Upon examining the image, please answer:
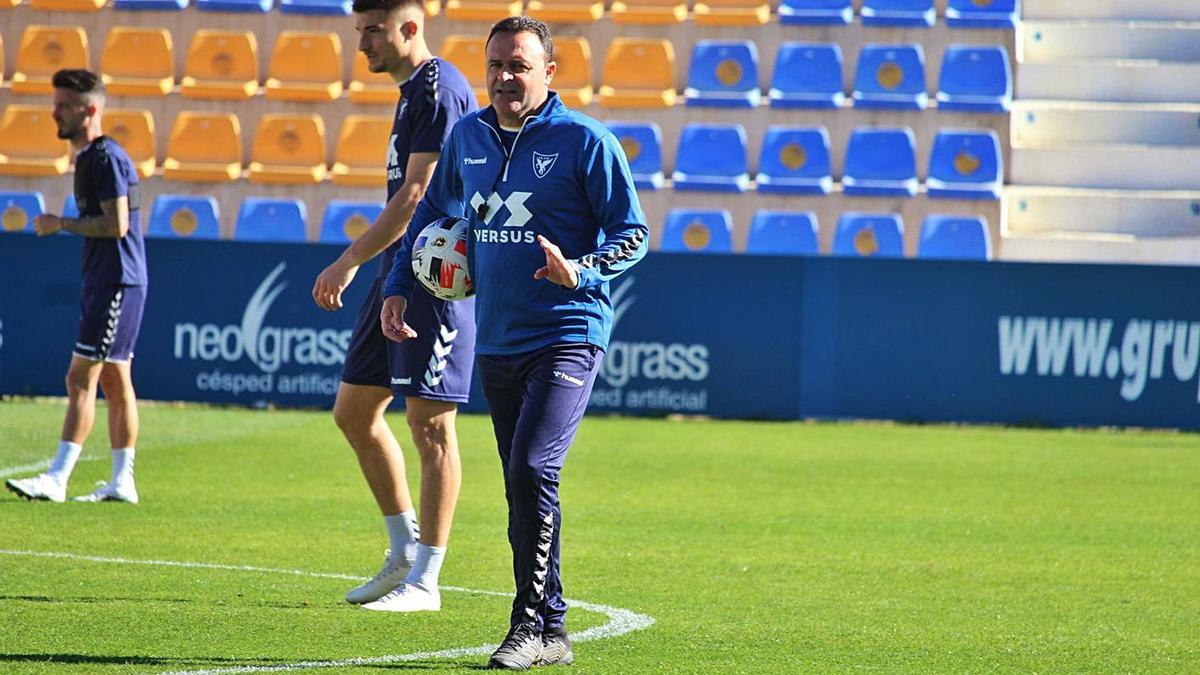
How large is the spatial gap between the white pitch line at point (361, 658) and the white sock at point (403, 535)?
352 millimetres

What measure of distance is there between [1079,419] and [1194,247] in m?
4.16

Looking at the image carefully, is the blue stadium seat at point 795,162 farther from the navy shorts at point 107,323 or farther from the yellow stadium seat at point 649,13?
the navy shorts at point 107,323

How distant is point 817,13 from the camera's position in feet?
68.2

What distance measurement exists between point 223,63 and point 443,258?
1626 centimetres

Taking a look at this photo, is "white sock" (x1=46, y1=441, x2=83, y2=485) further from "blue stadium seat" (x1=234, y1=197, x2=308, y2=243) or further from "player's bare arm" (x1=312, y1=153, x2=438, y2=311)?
"blue stadium seat" (x1=234, y1=197, x2=308, y2=243)

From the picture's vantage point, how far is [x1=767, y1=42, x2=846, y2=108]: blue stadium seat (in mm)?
20219

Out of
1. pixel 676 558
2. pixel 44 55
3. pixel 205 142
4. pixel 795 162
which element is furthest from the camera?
pixel 44 55

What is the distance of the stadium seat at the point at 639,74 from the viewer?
66.3 ft

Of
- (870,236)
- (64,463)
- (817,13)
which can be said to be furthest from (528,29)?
(817,13)

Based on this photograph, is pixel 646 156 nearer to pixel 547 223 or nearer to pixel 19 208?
pixel 19 208

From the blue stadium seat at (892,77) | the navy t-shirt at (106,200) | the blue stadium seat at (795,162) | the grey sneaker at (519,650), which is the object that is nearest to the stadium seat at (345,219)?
the blue stadium seat at (795,162)

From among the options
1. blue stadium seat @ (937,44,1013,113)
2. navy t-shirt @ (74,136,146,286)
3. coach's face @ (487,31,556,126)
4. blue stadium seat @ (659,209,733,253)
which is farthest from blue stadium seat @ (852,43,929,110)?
coach's face @ (487,31,556,126)

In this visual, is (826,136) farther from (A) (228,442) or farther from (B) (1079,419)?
(A) (228,442)

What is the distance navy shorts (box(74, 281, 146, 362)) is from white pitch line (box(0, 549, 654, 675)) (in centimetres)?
198
